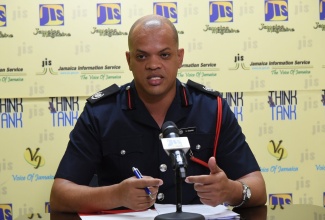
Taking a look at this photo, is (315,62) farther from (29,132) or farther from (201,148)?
(29,132)

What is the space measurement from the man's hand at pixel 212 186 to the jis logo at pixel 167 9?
1.93 m

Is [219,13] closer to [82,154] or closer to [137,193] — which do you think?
[82,154]

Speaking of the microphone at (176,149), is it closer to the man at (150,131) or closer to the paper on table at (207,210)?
the paper on table at (207,210)

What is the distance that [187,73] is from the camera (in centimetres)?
342

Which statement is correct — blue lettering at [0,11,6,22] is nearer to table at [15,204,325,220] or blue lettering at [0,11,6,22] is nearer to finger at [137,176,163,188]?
table at [15,204,325,220]

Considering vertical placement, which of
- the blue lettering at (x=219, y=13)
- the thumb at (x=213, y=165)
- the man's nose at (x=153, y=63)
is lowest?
the thumb at (x=213, y=165)

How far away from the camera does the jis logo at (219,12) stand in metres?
3.42

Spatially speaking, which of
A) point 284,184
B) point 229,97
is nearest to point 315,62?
point 229,97

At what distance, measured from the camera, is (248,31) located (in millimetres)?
3443

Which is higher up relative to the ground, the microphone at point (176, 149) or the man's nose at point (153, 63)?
the man's nose at point (153, 63)

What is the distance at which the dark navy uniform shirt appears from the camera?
79.9 inches

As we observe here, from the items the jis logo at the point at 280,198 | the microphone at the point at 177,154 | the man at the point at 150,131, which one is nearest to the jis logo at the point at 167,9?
the man at the point at 150,131

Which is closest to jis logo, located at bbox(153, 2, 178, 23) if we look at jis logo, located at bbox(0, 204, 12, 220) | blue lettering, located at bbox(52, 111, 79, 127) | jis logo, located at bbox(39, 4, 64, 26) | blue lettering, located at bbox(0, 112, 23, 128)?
jis logo, located at bbox(39, 4, 64, 26)

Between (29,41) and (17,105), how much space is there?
0.44m
